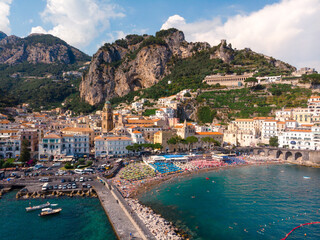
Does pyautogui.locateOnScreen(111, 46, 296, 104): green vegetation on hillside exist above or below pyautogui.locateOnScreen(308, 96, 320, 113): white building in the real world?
above

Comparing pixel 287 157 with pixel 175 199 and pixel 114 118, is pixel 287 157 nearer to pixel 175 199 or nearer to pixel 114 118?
pixel 175 199

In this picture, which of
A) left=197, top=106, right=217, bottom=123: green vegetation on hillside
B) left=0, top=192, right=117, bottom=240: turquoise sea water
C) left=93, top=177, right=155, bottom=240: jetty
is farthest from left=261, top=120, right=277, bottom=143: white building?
left=0, top=192, right=117, bottom=240: turquoise sea water

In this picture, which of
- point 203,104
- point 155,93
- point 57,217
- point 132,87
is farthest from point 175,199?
point 132,87

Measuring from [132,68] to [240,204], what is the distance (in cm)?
11112

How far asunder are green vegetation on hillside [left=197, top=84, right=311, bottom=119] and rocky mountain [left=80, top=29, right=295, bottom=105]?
111 feet

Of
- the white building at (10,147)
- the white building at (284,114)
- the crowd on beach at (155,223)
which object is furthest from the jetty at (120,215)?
the white building at (284,114)

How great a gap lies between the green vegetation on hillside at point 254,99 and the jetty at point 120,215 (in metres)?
60.2

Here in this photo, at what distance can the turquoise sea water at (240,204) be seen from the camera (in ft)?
83.7

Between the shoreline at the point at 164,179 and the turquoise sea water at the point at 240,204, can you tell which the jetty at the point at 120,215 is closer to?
the shoreline at the point at 164,179

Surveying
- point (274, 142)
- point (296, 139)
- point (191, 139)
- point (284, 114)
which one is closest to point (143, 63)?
point (191, 139)

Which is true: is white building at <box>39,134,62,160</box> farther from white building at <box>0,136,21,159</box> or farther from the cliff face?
the cliff face

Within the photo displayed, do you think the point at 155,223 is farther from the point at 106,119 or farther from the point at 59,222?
the point at 106,119

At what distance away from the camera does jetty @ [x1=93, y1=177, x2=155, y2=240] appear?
22.2 m

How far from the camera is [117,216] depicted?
26.0 m
